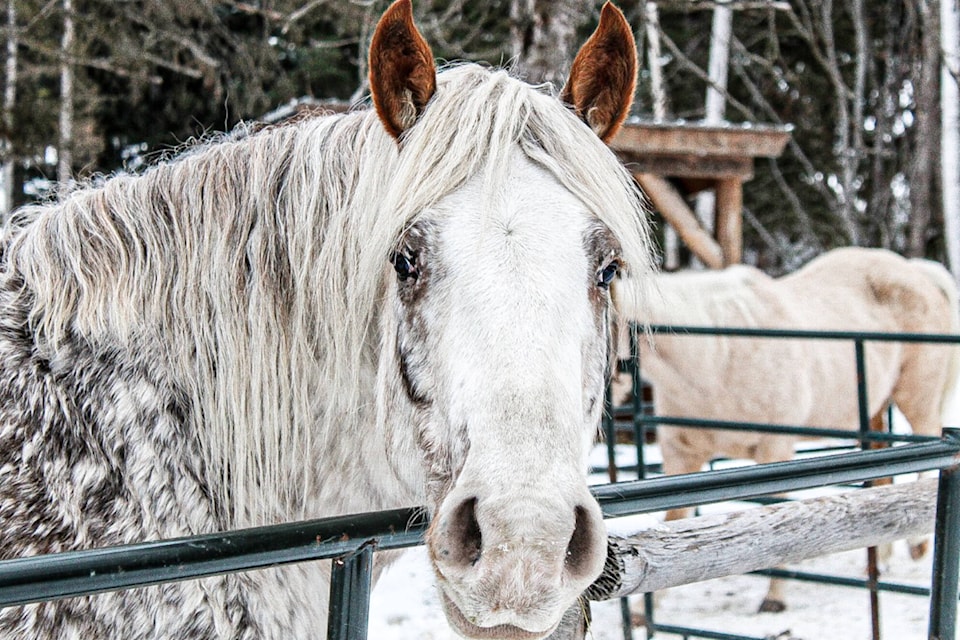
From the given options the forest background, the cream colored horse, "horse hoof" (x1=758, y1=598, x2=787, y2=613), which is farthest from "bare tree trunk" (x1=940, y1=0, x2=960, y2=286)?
"horse hoof" (x1=758, y1=598, x2=787, y2=613)

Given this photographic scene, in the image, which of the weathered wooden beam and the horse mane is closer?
the horse mane

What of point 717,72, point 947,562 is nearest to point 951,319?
point 947,562

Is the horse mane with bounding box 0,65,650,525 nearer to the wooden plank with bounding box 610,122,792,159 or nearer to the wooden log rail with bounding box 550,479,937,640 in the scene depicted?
the wooden log rail with bounding box 550,479,937,640

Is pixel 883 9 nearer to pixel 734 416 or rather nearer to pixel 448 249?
pixel 734 416

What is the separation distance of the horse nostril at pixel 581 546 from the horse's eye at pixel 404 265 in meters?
0.53

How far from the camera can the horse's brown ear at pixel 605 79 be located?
164 cm

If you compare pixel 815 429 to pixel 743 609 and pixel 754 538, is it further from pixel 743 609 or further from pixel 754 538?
pixel 754 538

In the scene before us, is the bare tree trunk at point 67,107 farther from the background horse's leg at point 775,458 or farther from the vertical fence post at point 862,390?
the vertical fence post at point 862,390

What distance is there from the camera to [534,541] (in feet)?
3.58

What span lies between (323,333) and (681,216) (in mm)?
5517

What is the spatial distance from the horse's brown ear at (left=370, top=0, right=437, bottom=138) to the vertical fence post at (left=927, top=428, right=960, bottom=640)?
4.46ft

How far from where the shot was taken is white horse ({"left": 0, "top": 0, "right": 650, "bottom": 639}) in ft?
4.17

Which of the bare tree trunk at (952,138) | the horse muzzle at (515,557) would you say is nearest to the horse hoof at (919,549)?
the bare tree trunk at (952,138)

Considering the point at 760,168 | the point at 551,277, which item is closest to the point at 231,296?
the point at 551,277
